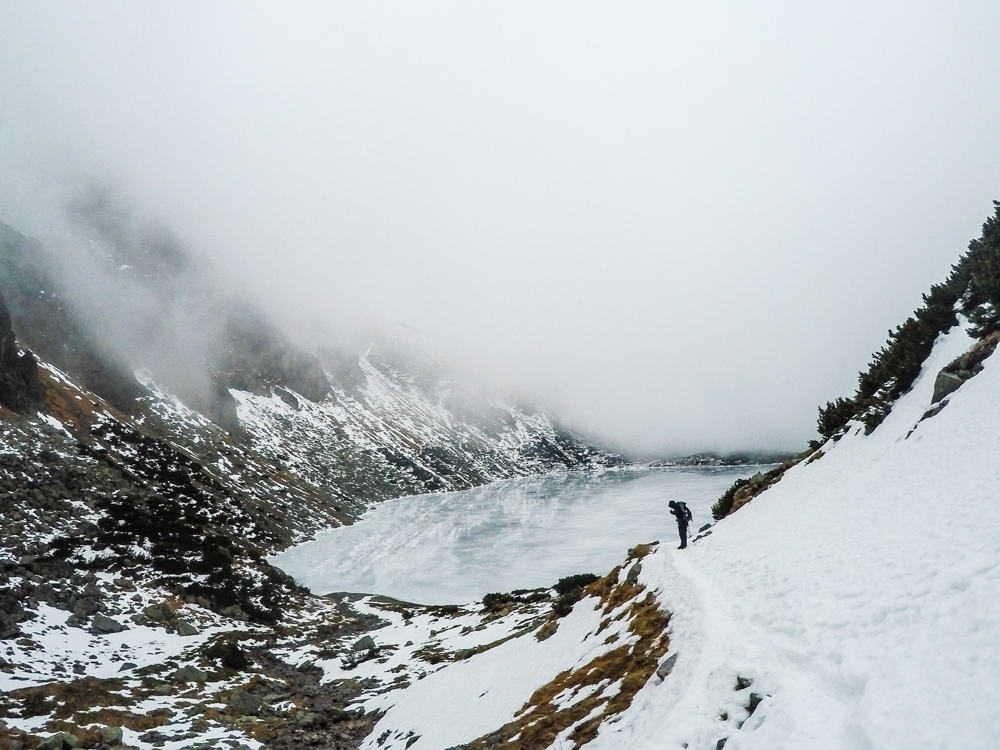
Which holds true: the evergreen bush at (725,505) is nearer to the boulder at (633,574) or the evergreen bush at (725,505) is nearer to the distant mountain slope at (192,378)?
the boulder at (633,574)

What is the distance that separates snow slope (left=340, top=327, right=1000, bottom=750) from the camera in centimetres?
609

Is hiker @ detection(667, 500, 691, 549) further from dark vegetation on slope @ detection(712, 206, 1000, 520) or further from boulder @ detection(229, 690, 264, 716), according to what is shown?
boulder @ detection(229, 690, 264, 716)

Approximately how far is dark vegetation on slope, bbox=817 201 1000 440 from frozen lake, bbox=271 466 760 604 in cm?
1258

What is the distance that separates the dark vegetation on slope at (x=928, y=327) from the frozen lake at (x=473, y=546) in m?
12.6

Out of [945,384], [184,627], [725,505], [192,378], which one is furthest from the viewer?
[192,378]

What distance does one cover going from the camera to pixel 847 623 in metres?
8.31

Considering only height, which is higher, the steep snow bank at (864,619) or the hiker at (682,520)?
the hiker at (682,520)

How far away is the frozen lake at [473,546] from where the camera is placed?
55.6 metres

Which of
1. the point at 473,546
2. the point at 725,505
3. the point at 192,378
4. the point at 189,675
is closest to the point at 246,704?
the point at 189,675

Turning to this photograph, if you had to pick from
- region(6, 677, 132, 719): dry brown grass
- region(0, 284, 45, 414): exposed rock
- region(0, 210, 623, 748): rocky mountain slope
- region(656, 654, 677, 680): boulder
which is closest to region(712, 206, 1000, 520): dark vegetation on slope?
region(656, 654, 677, 680): boulder

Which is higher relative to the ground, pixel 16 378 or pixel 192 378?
pixel 192 378

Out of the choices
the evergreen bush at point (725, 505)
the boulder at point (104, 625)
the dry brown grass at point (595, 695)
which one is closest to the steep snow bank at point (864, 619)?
the dry brown grass at point (595, 695)

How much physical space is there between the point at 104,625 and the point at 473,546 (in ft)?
173

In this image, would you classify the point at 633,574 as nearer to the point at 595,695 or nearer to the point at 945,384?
the point at 595,695
